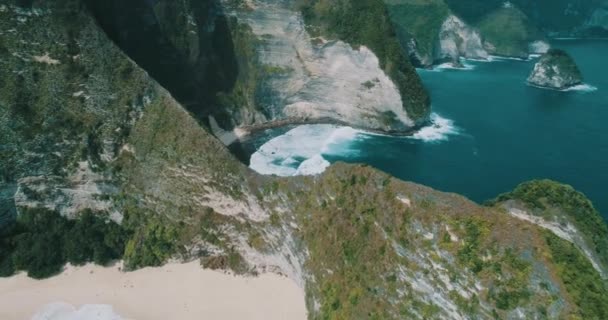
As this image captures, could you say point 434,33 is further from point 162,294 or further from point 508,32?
point 162,294

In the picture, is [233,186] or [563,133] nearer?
[233,186]

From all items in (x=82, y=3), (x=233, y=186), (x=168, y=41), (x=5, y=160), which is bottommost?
(x=233, y=186)

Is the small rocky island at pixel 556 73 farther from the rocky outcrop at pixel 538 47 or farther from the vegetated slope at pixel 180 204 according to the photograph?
the vegetated slope at pixel 180 204

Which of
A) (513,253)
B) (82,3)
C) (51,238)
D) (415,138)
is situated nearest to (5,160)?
(51,238)

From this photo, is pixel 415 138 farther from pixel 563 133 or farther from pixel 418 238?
pixel 418 238

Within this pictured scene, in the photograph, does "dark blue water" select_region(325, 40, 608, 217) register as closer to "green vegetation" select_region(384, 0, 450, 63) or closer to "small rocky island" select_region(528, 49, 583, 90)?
"small rocky island" select_region(528, 49, 583, 90)

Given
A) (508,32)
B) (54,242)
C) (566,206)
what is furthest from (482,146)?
(508,32)

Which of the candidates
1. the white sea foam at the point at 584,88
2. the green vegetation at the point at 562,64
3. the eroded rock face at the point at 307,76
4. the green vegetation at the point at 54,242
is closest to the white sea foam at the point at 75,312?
the green vegetation at the point at 54,242

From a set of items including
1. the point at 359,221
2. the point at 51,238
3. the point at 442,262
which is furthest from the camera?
the point at 51,238

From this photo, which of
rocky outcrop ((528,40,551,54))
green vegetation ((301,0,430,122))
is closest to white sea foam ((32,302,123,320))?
green vegetation ((301,0,430,122))
